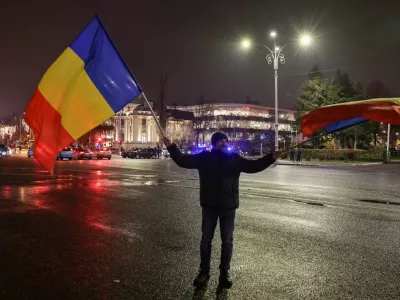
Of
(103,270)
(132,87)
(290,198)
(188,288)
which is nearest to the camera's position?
(188,288)

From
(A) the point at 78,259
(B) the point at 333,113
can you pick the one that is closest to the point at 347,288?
(B) the point at 333,113

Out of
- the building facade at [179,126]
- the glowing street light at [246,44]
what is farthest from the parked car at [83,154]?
the building facade at [179,126]

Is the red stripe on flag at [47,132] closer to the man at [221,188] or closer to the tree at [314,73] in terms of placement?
the man at [221,188]

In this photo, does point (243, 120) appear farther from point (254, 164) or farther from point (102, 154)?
point (254, 164)

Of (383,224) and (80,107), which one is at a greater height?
(80,107)

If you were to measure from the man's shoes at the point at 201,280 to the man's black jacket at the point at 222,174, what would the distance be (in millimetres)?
875

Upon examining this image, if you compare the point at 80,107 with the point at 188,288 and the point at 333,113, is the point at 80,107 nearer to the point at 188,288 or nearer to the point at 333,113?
the point at 188,288

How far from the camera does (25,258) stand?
6441 millimetres

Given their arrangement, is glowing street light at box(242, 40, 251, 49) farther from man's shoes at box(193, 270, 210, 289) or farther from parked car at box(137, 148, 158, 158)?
man's shoes at box(193, 270, 210, 289)

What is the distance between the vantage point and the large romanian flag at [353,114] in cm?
580

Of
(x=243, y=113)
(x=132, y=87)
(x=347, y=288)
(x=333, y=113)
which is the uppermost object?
(x=243, y=113)

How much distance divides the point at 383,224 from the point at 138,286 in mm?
6443

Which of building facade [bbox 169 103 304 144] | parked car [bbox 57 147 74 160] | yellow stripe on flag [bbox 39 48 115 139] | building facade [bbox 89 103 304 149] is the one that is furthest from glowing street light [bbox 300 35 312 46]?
building facade [bbox 169 103 304 144]

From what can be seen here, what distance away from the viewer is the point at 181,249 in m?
7.00
